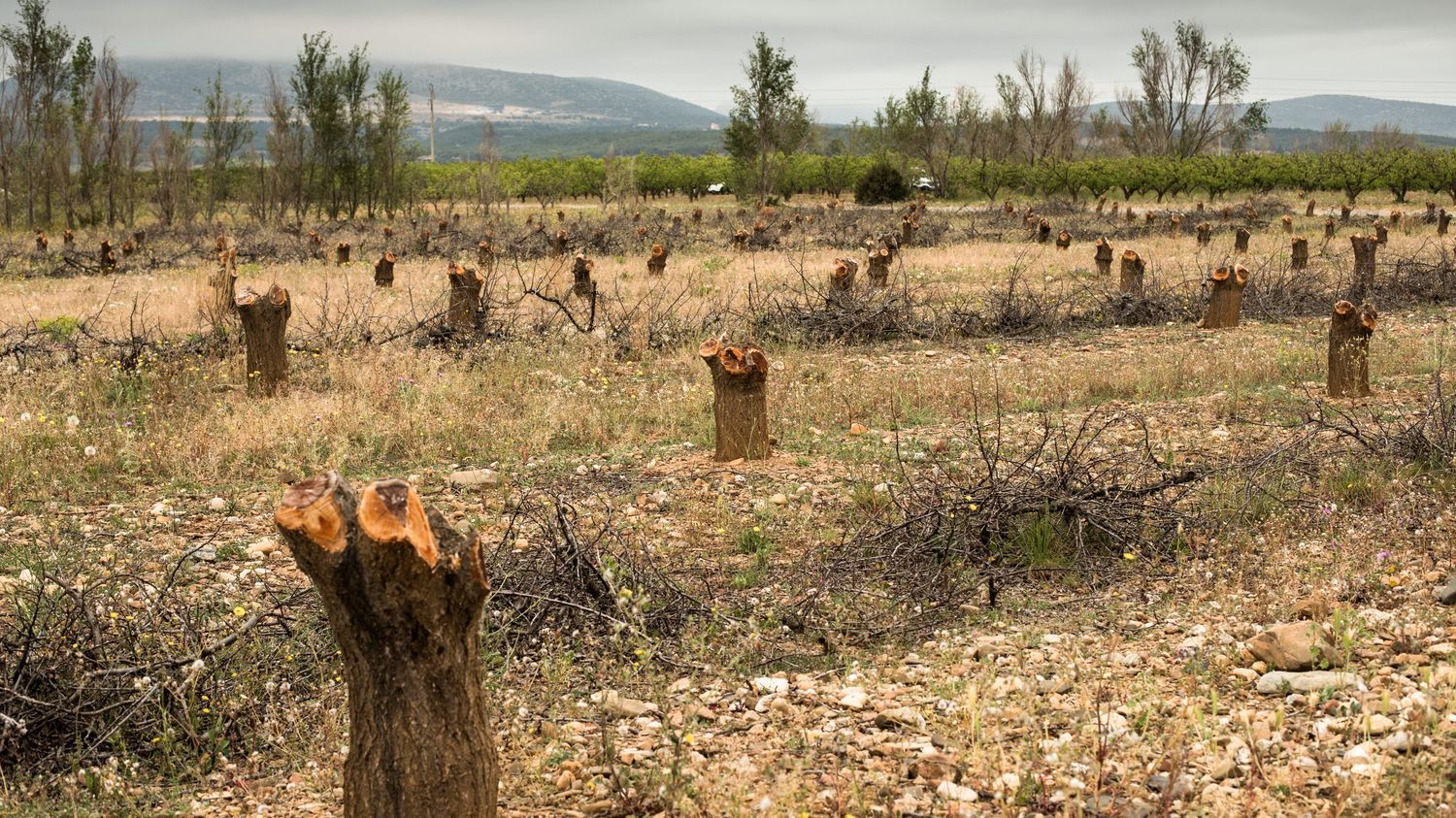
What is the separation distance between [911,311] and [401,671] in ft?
33.3

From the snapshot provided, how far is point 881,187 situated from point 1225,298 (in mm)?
29893

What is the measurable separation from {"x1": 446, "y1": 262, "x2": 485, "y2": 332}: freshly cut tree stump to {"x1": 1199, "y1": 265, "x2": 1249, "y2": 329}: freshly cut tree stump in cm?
751

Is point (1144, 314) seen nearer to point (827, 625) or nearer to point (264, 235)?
point (827, 625)

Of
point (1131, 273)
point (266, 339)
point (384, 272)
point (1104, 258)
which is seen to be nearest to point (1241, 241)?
point (1104, 258)

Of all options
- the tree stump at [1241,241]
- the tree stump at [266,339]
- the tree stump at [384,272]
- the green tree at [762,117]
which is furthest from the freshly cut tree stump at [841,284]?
the green tree at [762,117]

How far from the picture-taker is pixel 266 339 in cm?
896

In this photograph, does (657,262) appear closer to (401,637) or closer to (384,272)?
(384,272)

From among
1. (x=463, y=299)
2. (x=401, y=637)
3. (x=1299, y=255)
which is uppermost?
(x=1299, y=255)

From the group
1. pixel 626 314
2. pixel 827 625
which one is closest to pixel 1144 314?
pixel 626 314

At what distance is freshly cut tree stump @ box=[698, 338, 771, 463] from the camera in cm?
675

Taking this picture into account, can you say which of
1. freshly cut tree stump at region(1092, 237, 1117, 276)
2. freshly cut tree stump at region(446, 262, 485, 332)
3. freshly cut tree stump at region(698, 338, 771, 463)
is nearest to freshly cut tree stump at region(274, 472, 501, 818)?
freshly cut tree stump at region(698, 338, 771, 463)

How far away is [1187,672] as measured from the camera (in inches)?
148

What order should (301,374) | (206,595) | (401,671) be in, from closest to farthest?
(401,671) → (206,595) → (301,374)

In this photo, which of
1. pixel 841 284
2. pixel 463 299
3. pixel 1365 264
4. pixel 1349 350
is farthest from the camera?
pixel 1365 264
